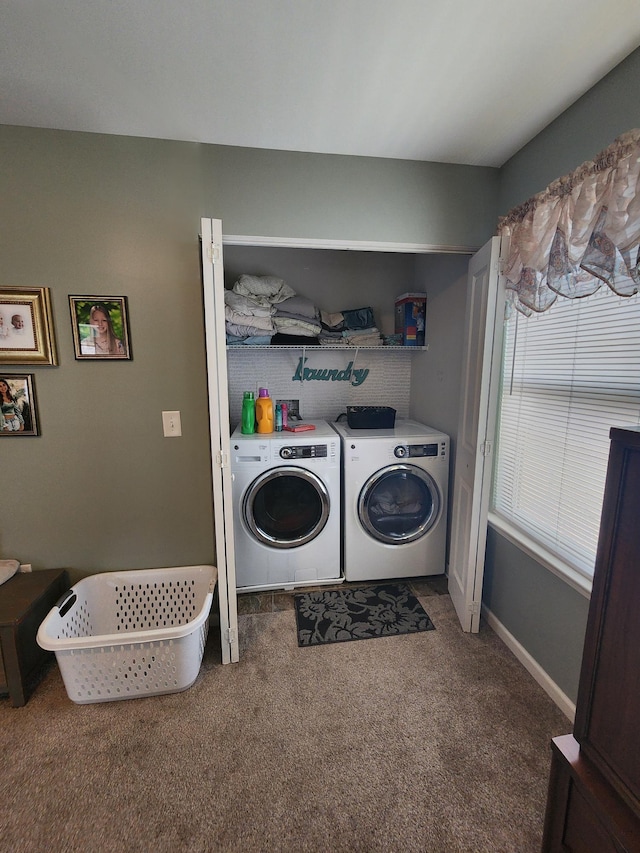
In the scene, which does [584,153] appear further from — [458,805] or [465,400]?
[458,805]

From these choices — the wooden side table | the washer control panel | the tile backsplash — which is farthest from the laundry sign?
the wooden side table

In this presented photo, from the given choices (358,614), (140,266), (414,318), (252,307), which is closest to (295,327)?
(252,307)

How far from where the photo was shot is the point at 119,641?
1.44 metres

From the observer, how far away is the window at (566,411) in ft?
4.12

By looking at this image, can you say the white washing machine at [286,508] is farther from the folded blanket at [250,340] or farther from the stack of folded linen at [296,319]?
the stack of folded linen at [296,319]

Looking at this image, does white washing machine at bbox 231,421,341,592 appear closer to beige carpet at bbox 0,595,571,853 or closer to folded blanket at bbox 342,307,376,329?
beige carpet at bbox 0,595,571,853

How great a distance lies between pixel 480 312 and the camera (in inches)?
69.7

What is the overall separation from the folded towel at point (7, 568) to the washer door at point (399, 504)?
6.00ft

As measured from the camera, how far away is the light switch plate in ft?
5.99

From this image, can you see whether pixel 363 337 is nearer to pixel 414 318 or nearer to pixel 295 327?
pixel 414 318

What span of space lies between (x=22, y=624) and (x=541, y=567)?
226 cm

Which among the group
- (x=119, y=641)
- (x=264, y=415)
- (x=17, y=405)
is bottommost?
(x=119, y=641)

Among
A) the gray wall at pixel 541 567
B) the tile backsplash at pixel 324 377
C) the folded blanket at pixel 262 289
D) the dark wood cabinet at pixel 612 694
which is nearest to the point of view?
the dark wood cabinet at pixel 612 694

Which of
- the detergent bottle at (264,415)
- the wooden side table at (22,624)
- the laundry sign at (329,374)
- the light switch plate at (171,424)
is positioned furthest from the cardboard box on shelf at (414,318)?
the wooden side table at (22,624)
